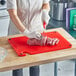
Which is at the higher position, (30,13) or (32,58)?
(30,13)

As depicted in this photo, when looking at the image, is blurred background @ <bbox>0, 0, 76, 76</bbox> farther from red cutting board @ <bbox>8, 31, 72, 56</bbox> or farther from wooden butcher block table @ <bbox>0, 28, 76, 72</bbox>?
wooden butcher block table @ <bbox>0, 28, 76, 72</bbox>

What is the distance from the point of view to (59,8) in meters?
2.34

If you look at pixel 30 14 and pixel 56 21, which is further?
pixel 56 21

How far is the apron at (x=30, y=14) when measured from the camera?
5.71 ft

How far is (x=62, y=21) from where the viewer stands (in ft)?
7.82

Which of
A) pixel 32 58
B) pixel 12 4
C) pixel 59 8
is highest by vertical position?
pixel 12 4

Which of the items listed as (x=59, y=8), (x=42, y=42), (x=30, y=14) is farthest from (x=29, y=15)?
(x=59, y=8)

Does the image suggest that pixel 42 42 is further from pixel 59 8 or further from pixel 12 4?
pixel 59 8

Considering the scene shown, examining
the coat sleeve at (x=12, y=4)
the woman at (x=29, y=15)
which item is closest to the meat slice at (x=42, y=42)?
the woman at (x=29, y=15)

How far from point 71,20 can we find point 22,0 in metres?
0.63

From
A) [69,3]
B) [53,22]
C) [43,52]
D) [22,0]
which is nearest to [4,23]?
[53,22]

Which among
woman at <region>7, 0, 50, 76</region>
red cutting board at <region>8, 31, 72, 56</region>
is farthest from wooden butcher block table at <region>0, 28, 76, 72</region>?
woman at <region>7, 0, 50, 76</region>

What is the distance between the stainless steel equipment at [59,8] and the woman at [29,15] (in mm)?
538

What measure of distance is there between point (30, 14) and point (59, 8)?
62 centimetres
